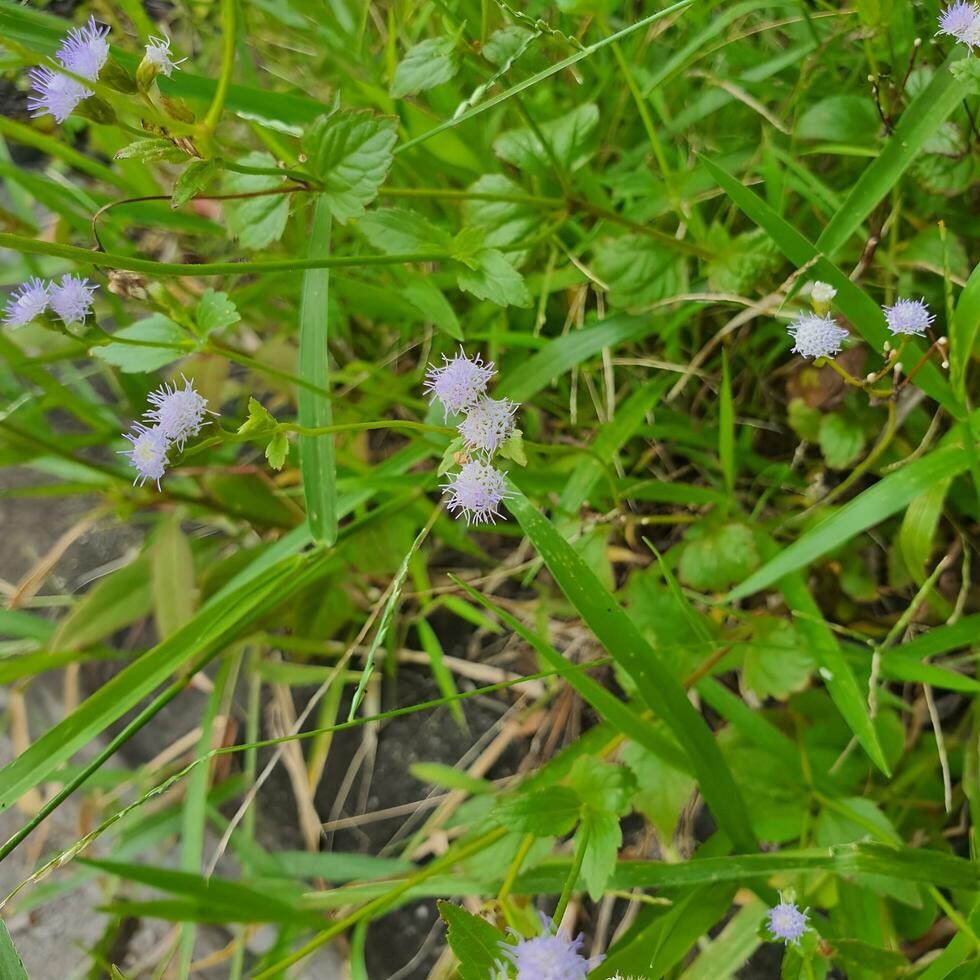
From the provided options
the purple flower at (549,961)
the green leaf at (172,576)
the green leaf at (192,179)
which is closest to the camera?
the purple flower at (549,961)

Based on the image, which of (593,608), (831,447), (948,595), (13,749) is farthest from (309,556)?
(13,749)

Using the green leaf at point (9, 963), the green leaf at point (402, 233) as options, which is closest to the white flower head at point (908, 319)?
the green leaf at point (402, 233)

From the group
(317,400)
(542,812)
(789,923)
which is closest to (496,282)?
(317,400)

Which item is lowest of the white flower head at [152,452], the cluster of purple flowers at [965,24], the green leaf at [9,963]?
the green leaf at [9,963]

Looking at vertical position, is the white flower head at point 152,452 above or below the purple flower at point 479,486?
below

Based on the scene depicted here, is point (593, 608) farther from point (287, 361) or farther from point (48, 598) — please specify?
point (48, 598)

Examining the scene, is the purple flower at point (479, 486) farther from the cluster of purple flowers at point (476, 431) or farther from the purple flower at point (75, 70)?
the purple flower at point (75, 70)
